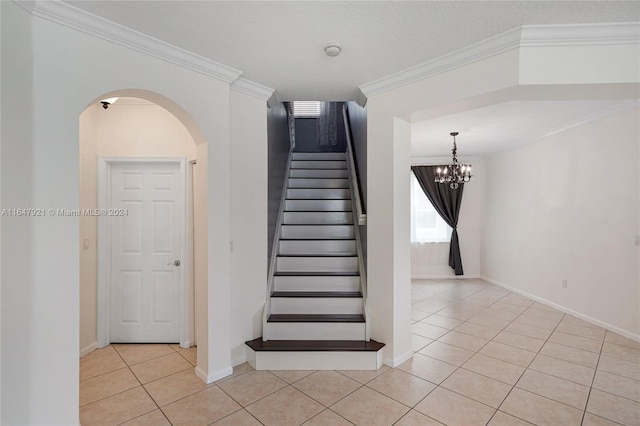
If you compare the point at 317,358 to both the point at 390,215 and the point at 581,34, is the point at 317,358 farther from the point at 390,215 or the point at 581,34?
the point at 581,34

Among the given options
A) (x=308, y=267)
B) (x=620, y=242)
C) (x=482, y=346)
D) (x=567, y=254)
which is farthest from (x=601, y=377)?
(x=308, y=267)

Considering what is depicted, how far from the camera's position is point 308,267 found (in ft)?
11.6

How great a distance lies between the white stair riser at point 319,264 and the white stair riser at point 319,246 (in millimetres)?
235

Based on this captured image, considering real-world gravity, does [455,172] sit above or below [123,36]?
below

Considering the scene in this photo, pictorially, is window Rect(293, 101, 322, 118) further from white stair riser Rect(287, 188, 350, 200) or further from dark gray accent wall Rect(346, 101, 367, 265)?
white stair riser Rect(287, 188, 350, 200)

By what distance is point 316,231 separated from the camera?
13.1 ft

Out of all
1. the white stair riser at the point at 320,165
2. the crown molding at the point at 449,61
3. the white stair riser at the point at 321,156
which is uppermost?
the crown molding at the point at 449,61

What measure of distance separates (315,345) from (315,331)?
5.8 inches

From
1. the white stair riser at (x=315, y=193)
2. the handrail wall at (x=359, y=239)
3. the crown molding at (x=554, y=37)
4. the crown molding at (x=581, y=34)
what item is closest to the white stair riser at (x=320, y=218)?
the handrail wall at (x=359, y=239)

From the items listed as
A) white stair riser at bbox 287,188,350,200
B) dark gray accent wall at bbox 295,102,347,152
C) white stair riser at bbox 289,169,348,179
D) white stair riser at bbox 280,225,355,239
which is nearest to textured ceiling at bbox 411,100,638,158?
white stair riser at bbox 289,169,348,179

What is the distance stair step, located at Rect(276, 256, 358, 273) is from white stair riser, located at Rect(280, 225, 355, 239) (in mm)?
487

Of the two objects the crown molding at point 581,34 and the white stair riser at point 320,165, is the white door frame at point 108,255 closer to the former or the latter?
the white stair riser at point 320,165

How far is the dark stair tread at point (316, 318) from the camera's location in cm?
289

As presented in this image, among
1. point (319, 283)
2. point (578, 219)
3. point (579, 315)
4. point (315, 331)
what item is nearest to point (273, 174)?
point (319, 283)
